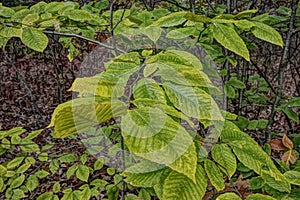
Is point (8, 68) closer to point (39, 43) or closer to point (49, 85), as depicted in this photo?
point (49, 85)

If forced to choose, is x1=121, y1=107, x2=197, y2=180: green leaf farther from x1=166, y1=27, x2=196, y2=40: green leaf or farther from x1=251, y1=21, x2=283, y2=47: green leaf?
x1=166, y1=27, x2=196, y2=40: green leaf

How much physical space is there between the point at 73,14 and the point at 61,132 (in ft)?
2.80

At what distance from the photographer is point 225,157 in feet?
2.16

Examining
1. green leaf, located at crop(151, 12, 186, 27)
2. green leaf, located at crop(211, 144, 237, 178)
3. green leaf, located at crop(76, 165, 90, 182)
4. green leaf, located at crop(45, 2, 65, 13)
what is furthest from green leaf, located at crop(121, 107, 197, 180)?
green leaf, located at crop(76, 165, 90, 182)

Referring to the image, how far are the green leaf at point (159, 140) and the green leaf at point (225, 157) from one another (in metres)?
0.21

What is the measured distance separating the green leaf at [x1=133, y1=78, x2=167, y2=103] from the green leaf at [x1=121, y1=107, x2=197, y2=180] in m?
0.06

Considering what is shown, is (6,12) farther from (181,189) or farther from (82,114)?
(181,189)

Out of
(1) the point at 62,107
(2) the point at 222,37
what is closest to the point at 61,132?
(1) the point at 62,107

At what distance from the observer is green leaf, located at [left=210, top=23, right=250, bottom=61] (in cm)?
70

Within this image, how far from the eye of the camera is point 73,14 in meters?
1.24

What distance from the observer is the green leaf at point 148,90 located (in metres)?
0.54

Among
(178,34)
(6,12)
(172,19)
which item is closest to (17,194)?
(6,12)

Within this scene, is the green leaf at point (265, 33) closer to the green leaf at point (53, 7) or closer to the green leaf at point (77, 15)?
the green leaf at point (77, 15)

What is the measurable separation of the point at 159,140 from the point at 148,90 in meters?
0.13
